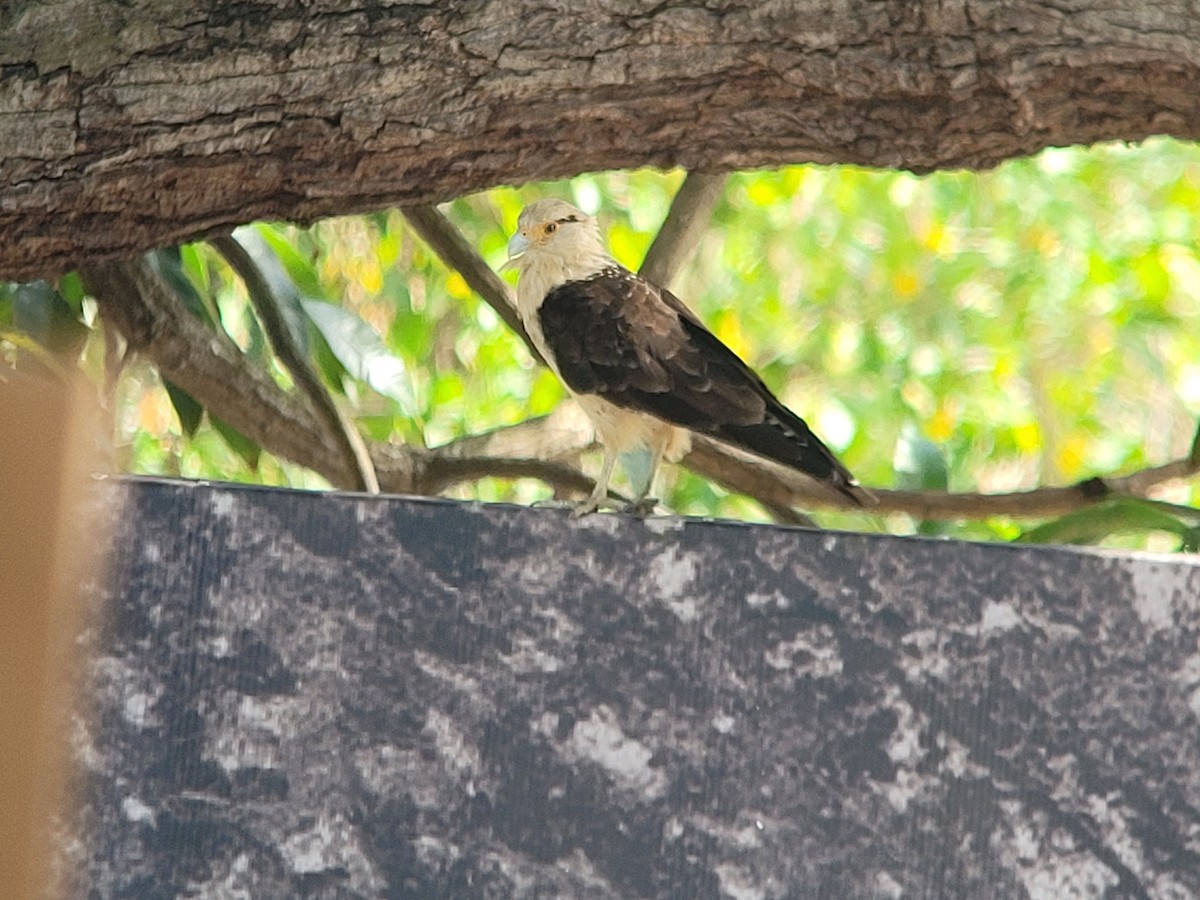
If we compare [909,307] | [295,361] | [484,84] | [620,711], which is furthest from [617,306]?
[909,307]

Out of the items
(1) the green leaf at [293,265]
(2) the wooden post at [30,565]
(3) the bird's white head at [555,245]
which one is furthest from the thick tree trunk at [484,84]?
(2) the wooden post at [30,565]

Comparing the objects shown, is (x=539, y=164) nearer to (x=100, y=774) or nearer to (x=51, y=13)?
Answer: (x=51, y=13)

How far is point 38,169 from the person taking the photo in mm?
1493

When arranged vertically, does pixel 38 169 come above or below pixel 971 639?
above

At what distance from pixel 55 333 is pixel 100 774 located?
0.99 m

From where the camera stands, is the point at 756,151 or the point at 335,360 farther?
the point at 335,360

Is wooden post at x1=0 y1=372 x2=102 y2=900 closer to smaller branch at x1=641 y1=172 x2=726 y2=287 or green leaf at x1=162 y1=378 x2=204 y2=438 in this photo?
green leaf at x1=162 y1=378 x2=204 y2=438

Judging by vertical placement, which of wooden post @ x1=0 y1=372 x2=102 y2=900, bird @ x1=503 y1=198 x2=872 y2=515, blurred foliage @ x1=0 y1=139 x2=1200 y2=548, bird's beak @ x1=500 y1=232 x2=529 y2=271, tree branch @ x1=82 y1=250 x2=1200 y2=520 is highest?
blurred foliage @ x1=0 y1=139 x2=1200 y2=548

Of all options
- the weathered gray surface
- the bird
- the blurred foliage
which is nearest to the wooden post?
the weathered gray surface

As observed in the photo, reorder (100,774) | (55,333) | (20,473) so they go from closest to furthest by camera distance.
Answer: (20,473) → (100,774) → (55,333)

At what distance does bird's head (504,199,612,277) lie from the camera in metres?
2.08

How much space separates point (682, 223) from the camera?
2.57m

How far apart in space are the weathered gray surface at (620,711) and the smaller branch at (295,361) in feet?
2.93


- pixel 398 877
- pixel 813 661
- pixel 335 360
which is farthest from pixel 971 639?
pixel 335 360
